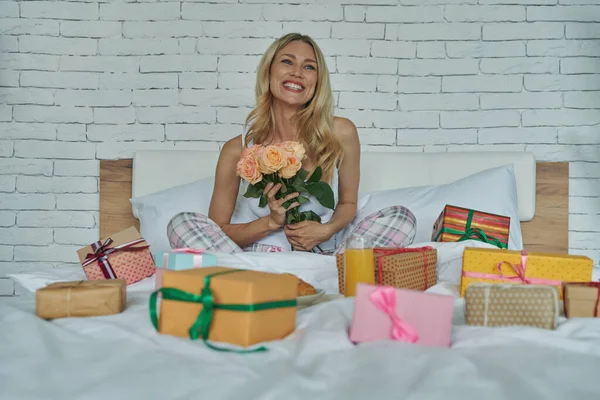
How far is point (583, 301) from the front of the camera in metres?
1.37

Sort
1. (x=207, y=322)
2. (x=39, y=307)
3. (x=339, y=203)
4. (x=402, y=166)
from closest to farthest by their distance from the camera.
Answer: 1. (x=207, y=322)
2. (x=39, y=307)
3. (x=339, y=203)
4. (x=402, y=166)

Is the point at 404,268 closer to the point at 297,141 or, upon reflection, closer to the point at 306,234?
the point at 306,234

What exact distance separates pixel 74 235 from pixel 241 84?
1.09 m

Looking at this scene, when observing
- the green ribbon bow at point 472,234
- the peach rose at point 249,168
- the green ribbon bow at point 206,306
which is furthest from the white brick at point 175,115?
the green ribbon bow at point 206,306

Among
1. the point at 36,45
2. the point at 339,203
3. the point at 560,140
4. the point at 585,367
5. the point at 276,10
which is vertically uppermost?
the point at 276,10

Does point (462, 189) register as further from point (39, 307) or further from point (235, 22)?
point (39, 307)

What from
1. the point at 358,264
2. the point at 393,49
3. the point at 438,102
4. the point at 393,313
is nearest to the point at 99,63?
the point at 393,49

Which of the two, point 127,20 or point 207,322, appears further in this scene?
point 127,20

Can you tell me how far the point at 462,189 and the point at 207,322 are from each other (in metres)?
1.89

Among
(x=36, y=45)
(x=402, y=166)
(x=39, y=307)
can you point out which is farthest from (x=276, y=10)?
(x=39, y=307)

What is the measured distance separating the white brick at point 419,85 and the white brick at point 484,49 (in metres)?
0.15

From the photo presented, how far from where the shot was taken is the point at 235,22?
319 centimetres

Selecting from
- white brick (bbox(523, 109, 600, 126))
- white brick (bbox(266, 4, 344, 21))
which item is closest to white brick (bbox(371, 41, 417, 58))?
white brick (bbox(266, 4, 344, 21))

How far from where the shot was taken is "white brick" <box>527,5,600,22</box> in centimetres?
312
